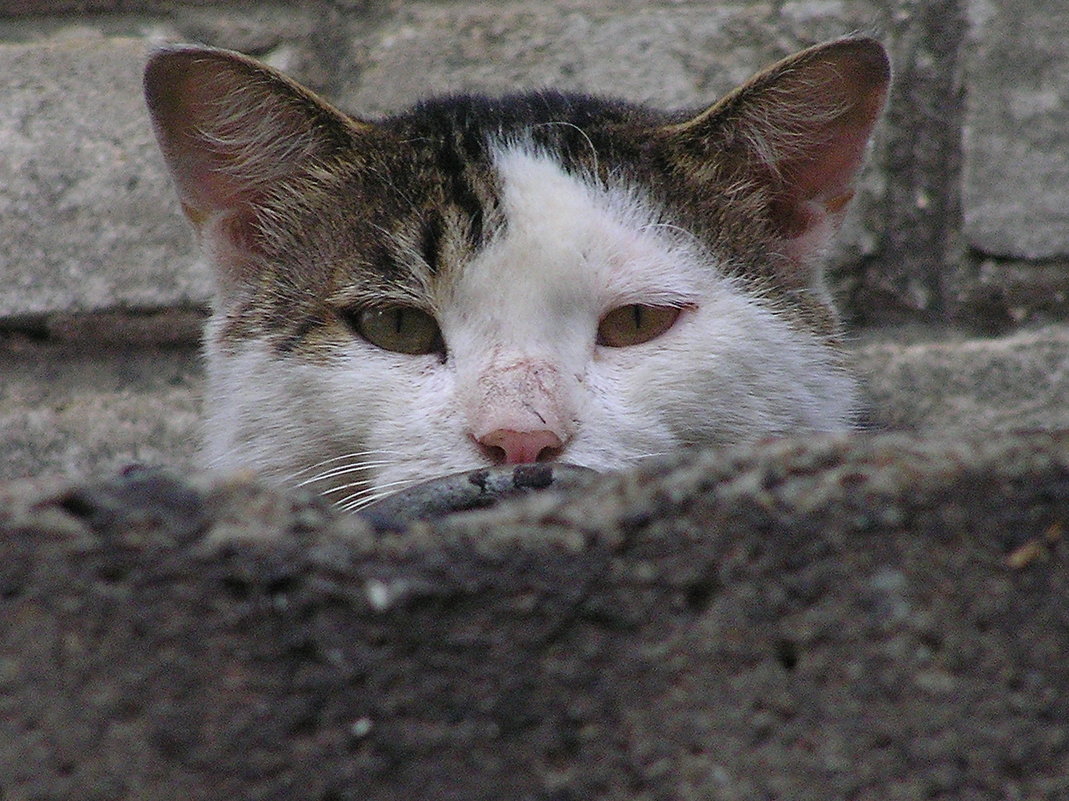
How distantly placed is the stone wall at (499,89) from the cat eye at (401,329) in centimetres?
87

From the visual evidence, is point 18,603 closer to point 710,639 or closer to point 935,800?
point 710,639

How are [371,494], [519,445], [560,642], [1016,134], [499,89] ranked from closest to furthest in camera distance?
1. [560,642]
2. [519,445]
3. [371,494]
4. [1016,134]
5. [499,89]

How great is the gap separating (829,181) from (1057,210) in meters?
0.71

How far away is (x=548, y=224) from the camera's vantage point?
156cm

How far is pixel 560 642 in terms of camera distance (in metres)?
0.70

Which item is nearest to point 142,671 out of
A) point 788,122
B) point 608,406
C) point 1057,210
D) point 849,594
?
point 849,594

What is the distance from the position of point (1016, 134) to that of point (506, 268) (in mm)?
1286

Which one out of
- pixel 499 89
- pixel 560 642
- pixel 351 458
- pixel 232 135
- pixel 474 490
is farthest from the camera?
pixel 499 89

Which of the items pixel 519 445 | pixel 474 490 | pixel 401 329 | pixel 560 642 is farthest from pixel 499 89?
pixel 560 642

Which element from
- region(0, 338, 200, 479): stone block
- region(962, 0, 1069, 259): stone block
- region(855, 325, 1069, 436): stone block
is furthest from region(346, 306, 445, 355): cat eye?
region(962, 0, 1069, 259): stone block

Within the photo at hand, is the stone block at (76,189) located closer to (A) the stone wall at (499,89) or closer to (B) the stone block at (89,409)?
(A) the stone wall at (499,89)

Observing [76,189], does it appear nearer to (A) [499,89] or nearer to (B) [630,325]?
(A) [499,89]

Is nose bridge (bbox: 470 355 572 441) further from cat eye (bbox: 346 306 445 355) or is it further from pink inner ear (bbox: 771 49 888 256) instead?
pink inner ear (bbox: 771 49 888 256)

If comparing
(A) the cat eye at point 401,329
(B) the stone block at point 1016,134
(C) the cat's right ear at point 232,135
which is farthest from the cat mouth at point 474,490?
(B) the stone block at point 1016,134
